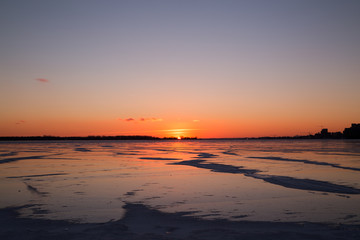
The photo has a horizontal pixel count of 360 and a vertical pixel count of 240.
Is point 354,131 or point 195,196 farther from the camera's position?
point 354,131

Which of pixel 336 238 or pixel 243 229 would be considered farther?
pixel 243 229

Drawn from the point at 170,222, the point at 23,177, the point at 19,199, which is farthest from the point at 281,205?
the point at 23,177

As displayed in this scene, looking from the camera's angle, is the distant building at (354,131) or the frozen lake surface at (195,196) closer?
the frozen lake surface at (195,196)

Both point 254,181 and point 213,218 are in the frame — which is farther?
point 254,181

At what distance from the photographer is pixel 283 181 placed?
48.1ft

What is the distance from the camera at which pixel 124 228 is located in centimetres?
727

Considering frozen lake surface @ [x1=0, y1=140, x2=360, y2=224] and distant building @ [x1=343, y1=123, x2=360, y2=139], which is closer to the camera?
frozen lake surface @ [x1=0, y1=140, x2=360, y2=224]

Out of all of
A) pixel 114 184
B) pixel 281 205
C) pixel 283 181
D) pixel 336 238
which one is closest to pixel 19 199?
pixel 114 184

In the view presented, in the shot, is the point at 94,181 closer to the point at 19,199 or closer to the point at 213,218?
the point at 19,199

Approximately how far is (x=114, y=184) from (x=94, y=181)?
1434 mm

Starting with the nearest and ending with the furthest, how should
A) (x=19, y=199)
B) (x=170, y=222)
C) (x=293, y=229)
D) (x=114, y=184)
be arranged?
(x=293, y=229) → (x=170, y=222) → (x=19, y=199) → (x=114, y=184)

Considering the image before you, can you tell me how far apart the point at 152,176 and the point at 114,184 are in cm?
306

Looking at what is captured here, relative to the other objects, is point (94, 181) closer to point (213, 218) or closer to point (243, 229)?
point (213, 218)

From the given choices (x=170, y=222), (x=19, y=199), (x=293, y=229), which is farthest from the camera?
(x=19, y=199)
